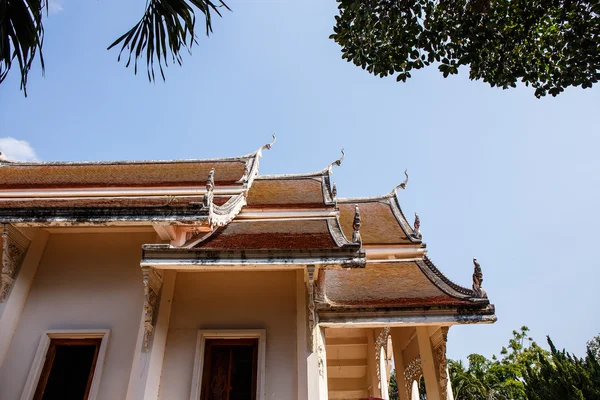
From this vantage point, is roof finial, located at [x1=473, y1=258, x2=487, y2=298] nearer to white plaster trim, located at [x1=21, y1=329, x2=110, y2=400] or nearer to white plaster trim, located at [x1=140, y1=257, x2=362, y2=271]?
white plaster trim, located at [x1=140, y1=257, x2=362, y2=271]

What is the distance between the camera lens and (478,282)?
5.20 meters

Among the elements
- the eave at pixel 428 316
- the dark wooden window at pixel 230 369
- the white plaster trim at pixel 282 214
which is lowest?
the dark wooden window at pixel 230 369

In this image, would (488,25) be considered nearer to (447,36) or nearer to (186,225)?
(447,36)

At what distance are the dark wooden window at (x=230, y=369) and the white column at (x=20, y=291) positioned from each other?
2377mm

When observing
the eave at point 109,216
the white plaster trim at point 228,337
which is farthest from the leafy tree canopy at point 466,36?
the white plaster trim at point 228,337

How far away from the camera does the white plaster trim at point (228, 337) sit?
4668 millimetres

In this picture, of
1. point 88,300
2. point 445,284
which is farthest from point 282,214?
point 88,300

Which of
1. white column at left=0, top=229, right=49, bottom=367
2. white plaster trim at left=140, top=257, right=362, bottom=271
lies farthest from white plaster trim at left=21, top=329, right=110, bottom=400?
white plaster trim at left=140, top=257, right=362, bottom=271

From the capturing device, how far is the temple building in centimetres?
→ 468

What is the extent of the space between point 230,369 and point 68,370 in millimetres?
1954

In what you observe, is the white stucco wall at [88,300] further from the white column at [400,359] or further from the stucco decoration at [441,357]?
the white column at [400,359]

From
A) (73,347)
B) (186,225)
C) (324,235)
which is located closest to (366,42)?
(324,235)

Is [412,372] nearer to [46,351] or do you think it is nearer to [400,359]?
[400,359]

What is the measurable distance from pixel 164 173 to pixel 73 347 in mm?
3524
